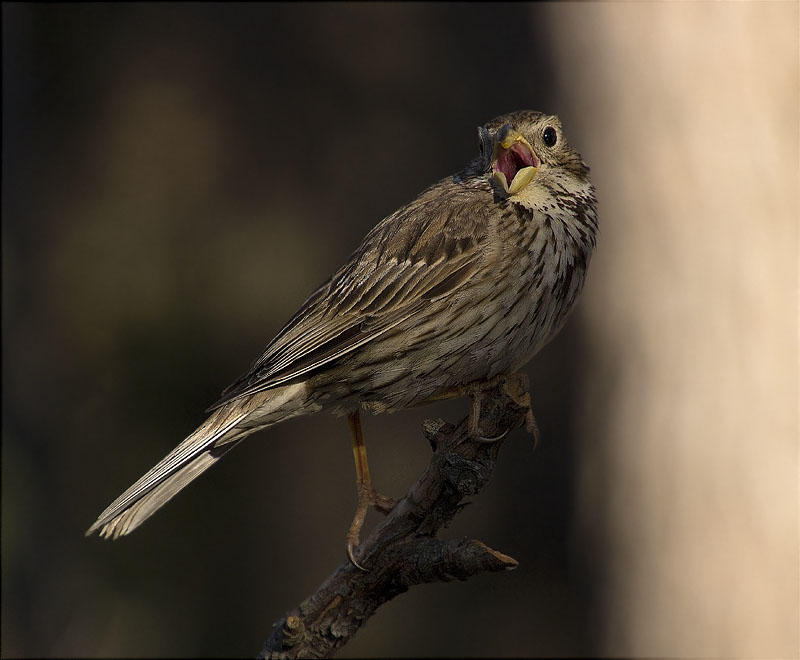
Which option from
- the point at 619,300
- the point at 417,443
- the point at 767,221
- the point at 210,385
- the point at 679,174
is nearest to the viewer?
the point at 767,221

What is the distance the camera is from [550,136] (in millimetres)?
4547

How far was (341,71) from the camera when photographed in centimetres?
892

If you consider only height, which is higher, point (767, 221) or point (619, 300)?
point (767, 221)

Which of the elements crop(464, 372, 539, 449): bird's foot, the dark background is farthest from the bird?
the dark background

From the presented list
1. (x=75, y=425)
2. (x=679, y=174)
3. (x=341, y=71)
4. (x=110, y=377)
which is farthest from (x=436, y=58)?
(x=75, y=425)

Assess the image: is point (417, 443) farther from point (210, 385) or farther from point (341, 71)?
point (341, 71)

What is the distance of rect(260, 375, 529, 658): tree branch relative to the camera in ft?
12.6

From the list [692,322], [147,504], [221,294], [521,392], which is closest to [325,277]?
Answer: [221,294]

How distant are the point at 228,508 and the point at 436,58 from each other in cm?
443

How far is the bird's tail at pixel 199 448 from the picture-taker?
437 centimetres

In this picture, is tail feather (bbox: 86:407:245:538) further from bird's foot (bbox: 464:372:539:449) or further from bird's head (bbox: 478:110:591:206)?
bird's head (bbox: 478:110:591:206)

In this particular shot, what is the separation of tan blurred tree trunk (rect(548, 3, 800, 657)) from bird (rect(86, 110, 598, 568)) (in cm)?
236

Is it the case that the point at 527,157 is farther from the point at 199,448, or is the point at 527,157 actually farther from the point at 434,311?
the point at 199,448

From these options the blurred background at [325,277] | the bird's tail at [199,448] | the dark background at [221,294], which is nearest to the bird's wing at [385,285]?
the bird's tail at [199,448]
